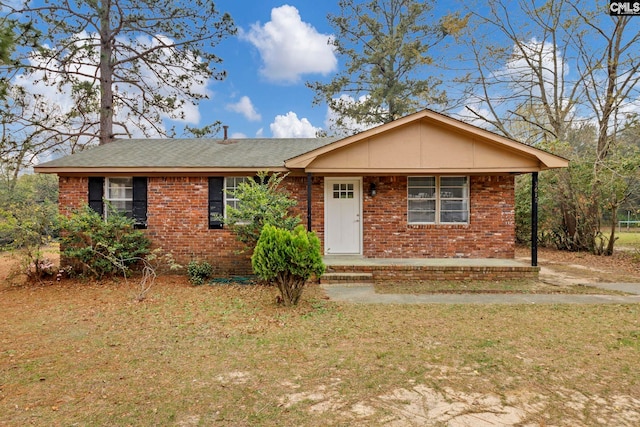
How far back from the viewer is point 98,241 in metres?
8.12

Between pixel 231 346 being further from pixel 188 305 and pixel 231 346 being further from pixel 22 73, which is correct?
pixel 22 73

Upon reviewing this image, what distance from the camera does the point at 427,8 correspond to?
18797 mm

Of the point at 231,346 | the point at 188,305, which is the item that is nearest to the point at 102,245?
the point at 188,305

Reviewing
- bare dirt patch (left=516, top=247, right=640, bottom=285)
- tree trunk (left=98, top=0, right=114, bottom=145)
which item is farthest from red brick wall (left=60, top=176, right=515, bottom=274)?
tree trunk (left=98, top=0, right=114, bottom=145)

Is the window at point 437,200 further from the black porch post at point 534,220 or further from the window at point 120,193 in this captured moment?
the window at point 120,193

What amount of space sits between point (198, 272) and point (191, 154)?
3.39 m

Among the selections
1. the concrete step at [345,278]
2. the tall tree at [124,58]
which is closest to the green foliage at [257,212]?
the concrete step at [345,278]

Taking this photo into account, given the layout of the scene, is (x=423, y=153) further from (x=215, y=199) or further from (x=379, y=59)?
(x=379, y=59)

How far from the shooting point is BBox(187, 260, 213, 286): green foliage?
8.22m

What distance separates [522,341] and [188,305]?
5.22 metres

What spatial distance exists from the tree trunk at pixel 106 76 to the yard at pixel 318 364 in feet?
33.4

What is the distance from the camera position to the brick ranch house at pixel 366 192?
8.27 m

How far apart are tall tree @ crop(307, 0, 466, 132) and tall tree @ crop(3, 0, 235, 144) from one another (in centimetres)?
702

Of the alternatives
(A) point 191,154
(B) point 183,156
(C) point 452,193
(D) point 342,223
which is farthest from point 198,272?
(C) point 452,193
